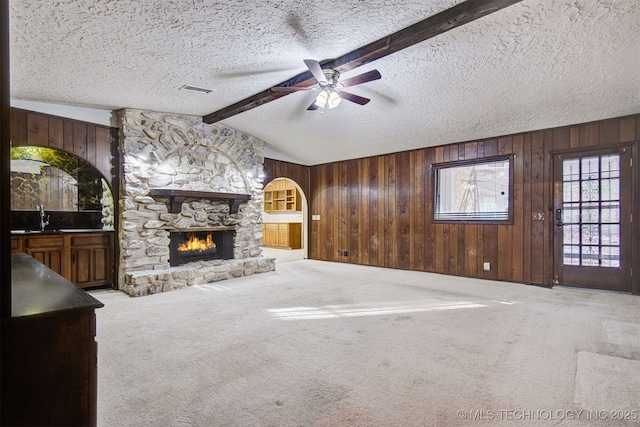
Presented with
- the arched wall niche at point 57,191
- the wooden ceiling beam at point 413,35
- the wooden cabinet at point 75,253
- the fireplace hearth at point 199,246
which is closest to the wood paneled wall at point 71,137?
the arched wall niche at point 57,191

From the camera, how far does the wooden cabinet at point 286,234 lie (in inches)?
377

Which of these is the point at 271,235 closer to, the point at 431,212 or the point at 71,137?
the point at 431,212

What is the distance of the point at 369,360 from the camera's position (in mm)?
2395

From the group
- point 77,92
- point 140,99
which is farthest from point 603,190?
point 77,92

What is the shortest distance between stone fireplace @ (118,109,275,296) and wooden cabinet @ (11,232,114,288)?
0.30 m


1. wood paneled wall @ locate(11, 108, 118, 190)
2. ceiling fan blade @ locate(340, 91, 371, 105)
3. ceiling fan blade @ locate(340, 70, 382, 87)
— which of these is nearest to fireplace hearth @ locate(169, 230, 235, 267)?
wood paneled wall @ locate(11, 108, 118, 190)

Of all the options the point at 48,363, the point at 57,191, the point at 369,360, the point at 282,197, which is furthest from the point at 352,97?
the point at 282,197

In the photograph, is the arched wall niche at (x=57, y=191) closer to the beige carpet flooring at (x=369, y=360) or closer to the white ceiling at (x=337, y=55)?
the white ceiling at (x=337, y=55)

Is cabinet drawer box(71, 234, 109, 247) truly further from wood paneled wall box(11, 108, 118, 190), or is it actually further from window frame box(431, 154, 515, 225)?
window frame box(431, 154, 515, 225)

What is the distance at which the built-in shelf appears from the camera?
481 cm

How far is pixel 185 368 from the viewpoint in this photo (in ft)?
7.48

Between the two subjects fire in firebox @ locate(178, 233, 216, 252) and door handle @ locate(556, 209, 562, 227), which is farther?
fire in firebox @ locate(178, 233, 216, 252)

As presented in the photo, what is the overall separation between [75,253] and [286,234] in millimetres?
5670

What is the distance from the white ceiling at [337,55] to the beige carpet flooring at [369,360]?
2.54m
